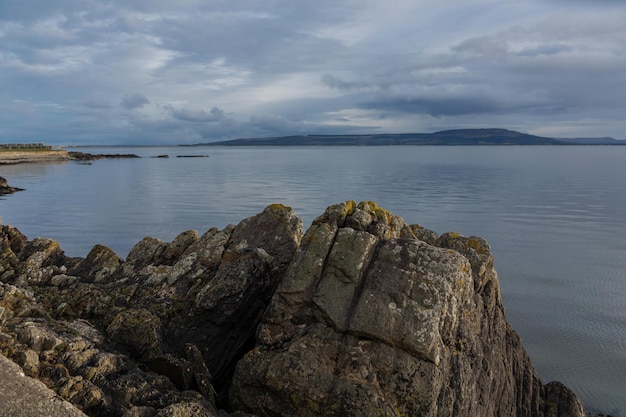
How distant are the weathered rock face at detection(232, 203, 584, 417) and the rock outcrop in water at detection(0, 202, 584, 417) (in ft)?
0.10

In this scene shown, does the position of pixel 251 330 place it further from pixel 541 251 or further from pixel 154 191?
pixel 154 191

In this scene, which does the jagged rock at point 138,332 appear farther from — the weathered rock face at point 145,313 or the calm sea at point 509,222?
the calm sea at point 509,222

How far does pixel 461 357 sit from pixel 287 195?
53497 millimetres

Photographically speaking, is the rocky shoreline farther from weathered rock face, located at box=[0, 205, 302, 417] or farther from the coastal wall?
weathered rock face, located at box=[0, 205, 302, 417]

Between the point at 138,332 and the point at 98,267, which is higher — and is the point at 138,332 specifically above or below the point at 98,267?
below

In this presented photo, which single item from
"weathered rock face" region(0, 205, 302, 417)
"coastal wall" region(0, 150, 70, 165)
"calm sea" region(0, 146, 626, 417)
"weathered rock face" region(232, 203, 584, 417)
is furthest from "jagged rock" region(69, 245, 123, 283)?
"coastal wall" region(0, 150, 70, 165)

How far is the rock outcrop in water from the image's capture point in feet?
31.5

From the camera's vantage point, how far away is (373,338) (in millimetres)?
10617

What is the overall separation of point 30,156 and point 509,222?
161135mm

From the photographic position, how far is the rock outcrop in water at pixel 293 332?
9.61m

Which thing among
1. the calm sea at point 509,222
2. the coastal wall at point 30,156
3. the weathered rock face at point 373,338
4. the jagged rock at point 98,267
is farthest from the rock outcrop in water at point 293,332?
the coastal wall at point 30,156

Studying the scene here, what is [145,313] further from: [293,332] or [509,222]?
[509,222]

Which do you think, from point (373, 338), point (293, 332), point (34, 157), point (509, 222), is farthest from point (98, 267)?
point (34, 157)

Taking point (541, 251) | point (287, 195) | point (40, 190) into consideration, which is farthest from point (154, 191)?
point (541, 251)
